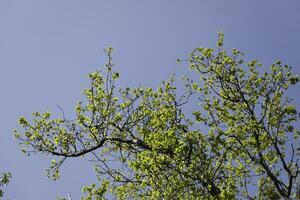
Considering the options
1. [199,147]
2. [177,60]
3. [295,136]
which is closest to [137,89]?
[177,60]

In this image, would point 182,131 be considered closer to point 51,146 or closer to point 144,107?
point 144,107

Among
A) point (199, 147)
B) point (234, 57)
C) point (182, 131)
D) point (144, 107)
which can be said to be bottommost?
point (199, 147)

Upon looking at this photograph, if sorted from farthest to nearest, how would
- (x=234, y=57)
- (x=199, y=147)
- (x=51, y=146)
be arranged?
(x=234, y=57), (x=51, y=146), (x=199, y=147)

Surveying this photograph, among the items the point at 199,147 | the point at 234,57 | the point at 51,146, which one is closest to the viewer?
the point at 199,147

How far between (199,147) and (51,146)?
8.29 meters

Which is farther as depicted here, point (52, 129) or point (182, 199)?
point (52, 129)

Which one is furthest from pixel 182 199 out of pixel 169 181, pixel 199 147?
pixel 199 147

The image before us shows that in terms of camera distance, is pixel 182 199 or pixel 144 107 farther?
pixel 144 107

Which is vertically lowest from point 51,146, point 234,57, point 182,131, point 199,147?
point 199,147

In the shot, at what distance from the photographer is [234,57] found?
2559 centimetres

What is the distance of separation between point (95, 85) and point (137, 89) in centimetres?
249

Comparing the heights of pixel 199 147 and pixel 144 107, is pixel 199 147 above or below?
below

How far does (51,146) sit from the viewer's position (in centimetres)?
2347

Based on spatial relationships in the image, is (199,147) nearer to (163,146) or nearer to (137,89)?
(163,146)
